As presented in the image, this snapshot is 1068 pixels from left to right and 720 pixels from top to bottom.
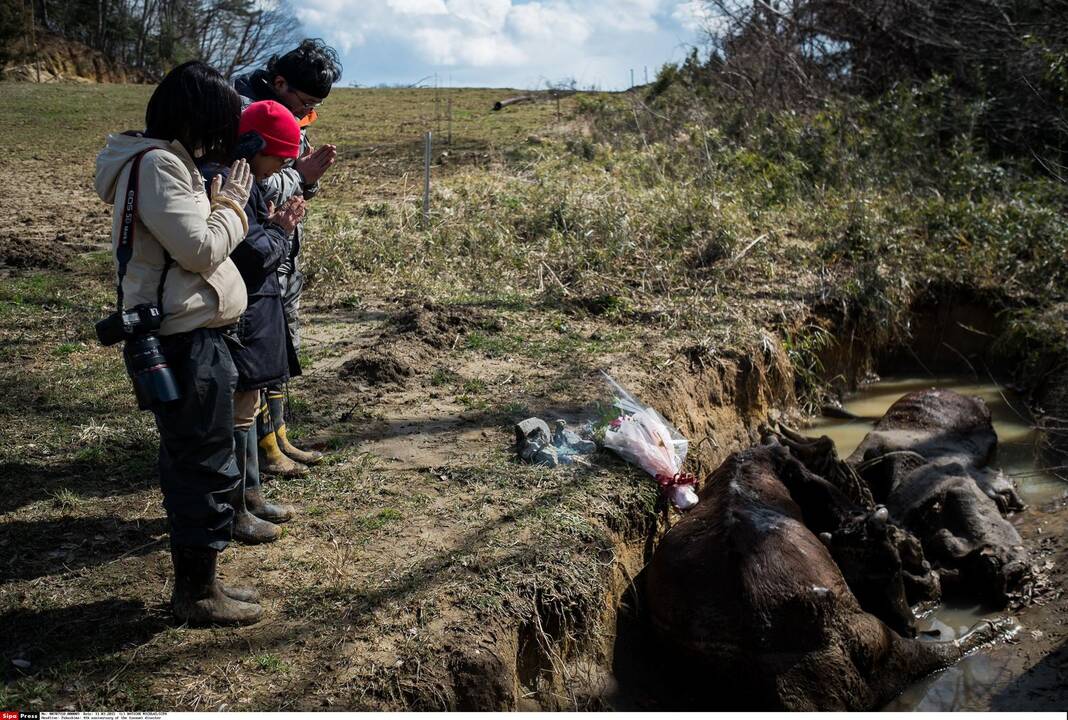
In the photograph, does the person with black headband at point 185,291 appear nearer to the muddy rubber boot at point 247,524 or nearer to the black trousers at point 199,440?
the black trousers at point 199,440

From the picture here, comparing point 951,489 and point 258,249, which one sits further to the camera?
point 951,489

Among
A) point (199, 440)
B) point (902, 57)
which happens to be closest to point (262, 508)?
point (199, 440)

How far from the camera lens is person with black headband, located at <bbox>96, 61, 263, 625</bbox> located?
9.05 ft

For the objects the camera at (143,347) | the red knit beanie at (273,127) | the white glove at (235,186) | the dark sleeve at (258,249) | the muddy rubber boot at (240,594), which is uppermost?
the red knit beanie at (273,127)

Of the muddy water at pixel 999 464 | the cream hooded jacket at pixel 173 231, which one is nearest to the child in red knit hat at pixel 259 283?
the cream hooded jacket at pixel 173 231

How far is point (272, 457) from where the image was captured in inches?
169

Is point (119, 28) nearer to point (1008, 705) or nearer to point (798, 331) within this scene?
point (798, 331)

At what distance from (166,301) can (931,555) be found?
434cm

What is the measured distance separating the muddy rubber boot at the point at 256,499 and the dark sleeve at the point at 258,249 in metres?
0.70

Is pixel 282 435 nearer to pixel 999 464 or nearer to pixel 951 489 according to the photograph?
pixel 951 489

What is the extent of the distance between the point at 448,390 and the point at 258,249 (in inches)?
89.7

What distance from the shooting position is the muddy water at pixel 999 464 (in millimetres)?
4164

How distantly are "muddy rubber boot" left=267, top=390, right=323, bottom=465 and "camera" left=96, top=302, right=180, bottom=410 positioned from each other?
1.39 metres

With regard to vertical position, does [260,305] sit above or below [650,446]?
above
